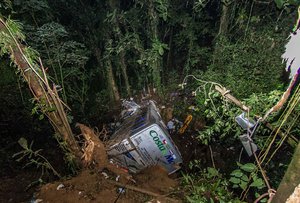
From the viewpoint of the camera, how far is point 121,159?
3809 millimetres

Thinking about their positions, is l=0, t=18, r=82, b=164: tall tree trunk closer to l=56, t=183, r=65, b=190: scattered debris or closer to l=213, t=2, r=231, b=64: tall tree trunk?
l=56, t=183, r=65, b=190: scattered debris

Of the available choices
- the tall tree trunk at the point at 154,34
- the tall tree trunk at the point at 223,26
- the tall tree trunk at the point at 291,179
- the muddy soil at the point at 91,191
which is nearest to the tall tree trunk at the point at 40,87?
the muddy soil at the point at 91,191

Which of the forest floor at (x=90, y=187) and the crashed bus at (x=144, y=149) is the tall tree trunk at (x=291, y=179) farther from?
the crashed bus at (x=144, y=149)

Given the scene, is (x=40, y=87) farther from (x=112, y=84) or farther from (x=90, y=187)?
(x=112, y=84)

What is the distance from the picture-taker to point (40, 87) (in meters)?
2.28

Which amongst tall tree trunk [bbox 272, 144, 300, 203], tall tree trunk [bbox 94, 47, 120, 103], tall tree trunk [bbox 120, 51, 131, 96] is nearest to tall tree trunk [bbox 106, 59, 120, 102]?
tall tree trunk [bbox 94, 47, 120, 103]

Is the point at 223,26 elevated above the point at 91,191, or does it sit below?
above

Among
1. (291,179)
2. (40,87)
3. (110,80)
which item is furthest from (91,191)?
(110,80)

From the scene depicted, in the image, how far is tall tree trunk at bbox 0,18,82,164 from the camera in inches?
79.1

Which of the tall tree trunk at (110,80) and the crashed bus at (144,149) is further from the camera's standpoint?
the tall tree trunk at (110,80)

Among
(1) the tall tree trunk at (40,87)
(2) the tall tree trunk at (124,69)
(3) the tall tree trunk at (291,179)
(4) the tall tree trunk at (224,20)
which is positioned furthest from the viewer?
(2) the tall tree trunk at (124,69)

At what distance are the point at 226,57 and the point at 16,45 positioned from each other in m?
4.12

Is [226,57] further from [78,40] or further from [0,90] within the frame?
[0,90]

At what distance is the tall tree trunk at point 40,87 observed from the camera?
2010 millimetres
